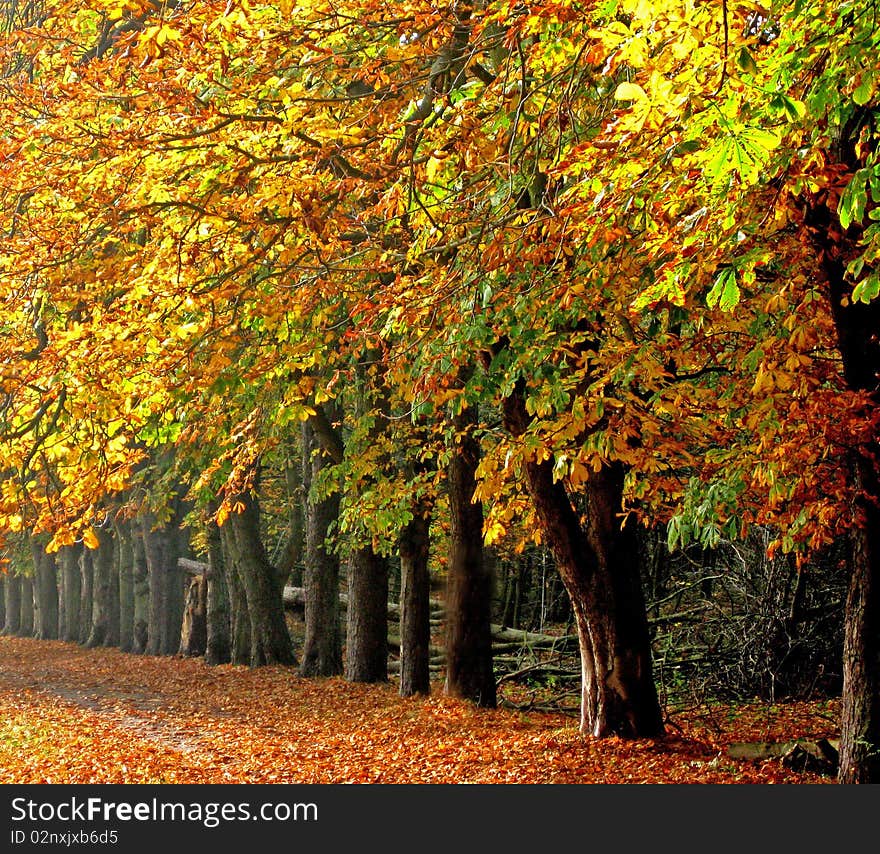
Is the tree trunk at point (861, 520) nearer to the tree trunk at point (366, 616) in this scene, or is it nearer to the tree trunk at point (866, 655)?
the tree trunk at point (866, 655)

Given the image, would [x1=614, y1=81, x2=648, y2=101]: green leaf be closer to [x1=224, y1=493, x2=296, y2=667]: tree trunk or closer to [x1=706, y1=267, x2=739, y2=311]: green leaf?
[x1=706, y1=267, x2=739, y2=311]: green leaf

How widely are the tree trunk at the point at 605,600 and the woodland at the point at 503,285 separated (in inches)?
1.6

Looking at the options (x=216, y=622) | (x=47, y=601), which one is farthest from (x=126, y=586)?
(x=47, y=601)

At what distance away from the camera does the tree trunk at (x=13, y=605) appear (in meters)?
46.9

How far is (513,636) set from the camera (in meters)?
23.3

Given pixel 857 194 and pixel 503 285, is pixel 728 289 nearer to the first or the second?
pixel 857 194

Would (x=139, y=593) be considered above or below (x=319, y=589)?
below

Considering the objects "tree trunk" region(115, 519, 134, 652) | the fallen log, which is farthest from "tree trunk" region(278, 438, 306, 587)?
the fallen log

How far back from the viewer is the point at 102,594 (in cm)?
3462

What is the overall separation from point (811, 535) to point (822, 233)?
247cm

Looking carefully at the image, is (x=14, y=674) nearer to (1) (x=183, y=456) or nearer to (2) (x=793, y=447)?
(1) (x=183, y=456)

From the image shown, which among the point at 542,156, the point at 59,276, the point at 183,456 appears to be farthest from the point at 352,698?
the point at 542,156

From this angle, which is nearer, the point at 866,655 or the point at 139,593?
the point at 866,655

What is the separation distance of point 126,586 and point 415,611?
56.6ft
